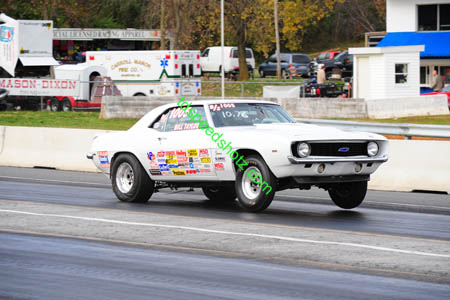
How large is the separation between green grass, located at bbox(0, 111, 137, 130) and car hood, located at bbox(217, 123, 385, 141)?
772 inches

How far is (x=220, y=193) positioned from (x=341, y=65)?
168 ft

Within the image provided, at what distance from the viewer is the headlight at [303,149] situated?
1165 cm

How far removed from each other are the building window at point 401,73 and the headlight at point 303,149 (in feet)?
107

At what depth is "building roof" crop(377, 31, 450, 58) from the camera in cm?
5003

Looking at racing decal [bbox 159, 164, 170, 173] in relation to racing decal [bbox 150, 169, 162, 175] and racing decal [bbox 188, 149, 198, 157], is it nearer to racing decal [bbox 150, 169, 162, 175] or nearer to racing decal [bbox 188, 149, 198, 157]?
racing decal [bbox 150, 169, 162, 175]

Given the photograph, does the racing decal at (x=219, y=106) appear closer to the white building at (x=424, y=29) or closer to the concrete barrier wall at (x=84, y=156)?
the concrete barrier wall at (x=84, y=156)

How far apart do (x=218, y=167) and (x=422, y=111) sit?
25534mm

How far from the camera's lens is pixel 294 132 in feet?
39.5

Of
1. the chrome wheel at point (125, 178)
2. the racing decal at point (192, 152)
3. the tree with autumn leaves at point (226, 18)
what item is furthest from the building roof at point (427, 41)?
the racing decal at point (192, 152)

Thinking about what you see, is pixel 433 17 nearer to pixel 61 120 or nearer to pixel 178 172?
pixel 61 120

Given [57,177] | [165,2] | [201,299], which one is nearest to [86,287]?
[201,299]

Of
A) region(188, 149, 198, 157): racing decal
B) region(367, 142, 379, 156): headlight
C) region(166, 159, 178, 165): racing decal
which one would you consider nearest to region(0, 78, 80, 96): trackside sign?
region(166, 159, 178, 165): racing decal

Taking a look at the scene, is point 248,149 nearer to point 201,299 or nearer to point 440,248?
point 440,248

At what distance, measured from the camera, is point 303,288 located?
24.3 ft
